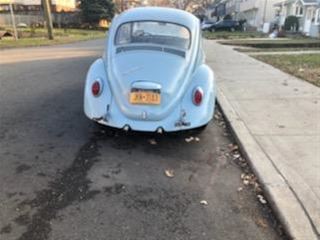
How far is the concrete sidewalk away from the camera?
391 centimetres

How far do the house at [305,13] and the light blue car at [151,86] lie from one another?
111ft

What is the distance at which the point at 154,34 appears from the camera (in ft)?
23.0

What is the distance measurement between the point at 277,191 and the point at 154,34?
12.1 feet

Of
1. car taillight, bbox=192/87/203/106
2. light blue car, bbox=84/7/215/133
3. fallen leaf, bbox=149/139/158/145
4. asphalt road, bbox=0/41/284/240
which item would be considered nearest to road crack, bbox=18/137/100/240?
asphalt road, bbox=0/41/284/240

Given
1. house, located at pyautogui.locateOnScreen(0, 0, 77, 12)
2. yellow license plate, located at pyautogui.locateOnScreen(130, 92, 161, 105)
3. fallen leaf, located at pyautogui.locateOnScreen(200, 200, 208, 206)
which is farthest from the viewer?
house, located at pyautogui.locateOnScreen(0, 0, 77, 12)

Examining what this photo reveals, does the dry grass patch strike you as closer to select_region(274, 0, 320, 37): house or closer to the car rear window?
the car rear window

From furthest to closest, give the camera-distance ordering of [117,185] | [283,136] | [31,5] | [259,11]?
[259,11] < [31,5] < [283,136] < [117,185]

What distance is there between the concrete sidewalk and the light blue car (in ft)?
2.88

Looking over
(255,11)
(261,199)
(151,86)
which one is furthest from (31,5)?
(261,199)

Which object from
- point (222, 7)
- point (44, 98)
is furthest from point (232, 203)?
point (222, 7)

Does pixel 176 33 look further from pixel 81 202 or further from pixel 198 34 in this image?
pixel 81 202

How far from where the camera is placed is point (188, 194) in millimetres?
4387

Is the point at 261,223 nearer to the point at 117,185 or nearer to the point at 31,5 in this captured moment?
the point at 117,185

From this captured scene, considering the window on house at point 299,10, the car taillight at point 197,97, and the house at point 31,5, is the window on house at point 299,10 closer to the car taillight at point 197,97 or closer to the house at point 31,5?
the house at point 31,5
